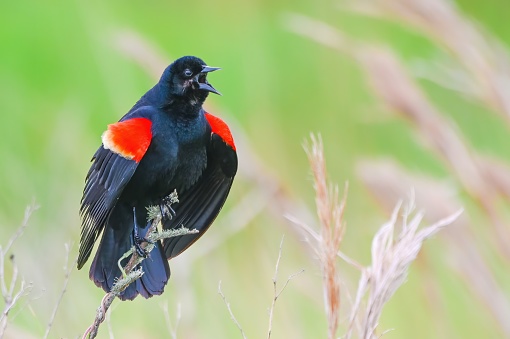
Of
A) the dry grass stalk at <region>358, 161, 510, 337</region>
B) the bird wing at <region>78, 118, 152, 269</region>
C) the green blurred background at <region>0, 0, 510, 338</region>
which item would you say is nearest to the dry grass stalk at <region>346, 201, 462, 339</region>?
the green blurred background at <region>0, 0, 510, 338</region>

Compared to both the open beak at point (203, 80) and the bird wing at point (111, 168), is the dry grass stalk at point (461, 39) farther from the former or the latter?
the bird wing at point (111, 168)

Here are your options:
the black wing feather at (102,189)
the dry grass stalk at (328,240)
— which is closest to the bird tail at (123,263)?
the black wing feather at (102,189)

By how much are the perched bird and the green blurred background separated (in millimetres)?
126

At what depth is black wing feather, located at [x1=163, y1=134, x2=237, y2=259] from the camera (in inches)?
88.0

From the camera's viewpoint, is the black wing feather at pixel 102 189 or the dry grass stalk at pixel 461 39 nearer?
the black wing feather at pixel 102 189

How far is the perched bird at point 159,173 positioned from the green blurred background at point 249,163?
126 millimetres

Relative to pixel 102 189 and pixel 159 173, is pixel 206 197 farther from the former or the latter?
pixel 102 189

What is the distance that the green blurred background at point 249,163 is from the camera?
8.17 feet

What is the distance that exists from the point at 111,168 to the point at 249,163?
0.44 m

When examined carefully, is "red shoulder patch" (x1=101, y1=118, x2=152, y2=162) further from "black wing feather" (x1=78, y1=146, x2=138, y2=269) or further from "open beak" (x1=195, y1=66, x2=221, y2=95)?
"open beak" (x1=195, y1=66, x2=221, y2=95)

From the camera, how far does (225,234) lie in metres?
2.61

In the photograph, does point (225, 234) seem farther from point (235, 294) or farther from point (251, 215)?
point (235, 294)

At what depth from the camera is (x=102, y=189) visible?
84.6 inches

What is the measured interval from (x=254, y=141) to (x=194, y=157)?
190 cm
